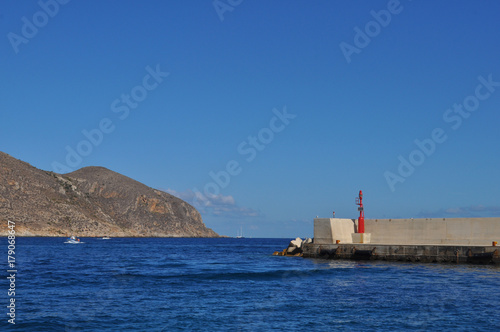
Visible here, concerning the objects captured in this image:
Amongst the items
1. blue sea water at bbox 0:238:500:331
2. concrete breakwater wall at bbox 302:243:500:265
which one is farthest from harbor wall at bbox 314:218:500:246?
blue sea water at bbox 0:238:500:331

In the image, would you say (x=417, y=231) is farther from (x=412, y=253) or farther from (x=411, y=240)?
(x=412, y=253)

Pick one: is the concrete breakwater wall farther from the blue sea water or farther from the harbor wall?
the blue sea water

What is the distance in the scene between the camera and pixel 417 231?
4656 cm

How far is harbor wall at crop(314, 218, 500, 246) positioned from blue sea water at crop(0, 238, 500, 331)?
661 centimetres

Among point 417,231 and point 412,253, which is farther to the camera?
point 417,231

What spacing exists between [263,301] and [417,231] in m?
26.7

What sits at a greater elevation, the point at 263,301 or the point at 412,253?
the point at 412,253

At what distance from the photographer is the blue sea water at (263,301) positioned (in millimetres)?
18844

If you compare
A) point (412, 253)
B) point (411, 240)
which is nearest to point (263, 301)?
point (412, 253)

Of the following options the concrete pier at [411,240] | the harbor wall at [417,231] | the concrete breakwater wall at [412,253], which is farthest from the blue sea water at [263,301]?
the harbor wall at [417,231]

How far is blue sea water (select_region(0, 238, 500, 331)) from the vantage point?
18.8 meters

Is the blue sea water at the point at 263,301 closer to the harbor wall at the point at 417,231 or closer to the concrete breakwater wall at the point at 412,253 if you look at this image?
the concrete breakwater wall at the point at 412,253

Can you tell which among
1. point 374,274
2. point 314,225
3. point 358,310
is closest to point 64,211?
point 314,225

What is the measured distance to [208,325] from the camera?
18750 millimetres
